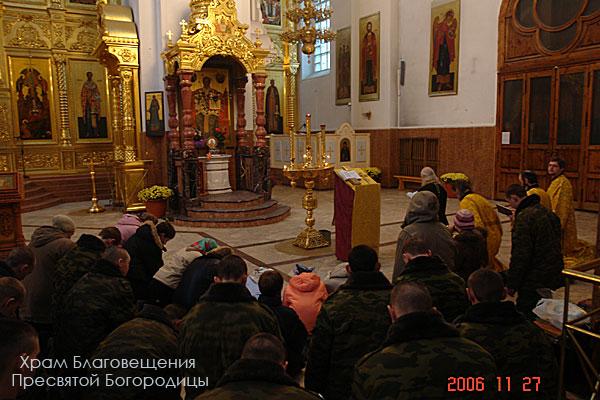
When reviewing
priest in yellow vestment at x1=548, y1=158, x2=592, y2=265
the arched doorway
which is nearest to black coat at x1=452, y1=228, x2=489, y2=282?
priest in yellow vestment at x1=548, y1=158, x2=592, y2=265

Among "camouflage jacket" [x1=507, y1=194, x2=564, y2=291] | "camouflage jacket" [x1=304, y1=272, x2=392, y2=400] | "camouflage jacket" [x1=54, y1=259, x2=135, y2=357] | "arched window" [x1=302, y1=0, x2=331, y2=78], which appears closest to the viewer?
"camouflage jacket" [x1=304, y1=272, x2=392, y2=400]

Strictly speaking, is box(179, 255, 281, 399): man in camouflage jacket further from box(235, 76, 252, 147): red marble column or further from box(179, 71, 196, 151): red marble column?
box(235, 76, 252, 147): red marble column

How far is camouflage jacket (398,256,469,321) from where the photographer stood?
9.51 feet

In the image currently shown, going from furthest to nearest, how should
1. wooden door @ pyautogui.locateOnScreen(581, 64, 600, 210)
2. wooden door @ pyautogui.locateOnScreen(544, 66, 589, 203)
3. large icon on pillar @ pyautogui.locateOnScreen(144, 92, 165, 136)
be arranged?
large icon on pillar @ pyautogui.locateOnScreen(144, 92, 165, 136), wooden door @ pyautogui.locateOnScreen(544, 66, 589, 203), wooden door @ pyautogui.locateOnScreen(581, 64, 600, 210)

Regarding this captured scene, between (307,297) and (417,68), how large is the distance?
12827mm

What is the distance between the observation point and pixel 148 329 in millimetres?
2566

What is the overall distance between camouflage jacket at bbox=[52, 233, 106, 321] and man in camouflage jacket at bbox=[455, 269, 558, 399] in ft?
8.99

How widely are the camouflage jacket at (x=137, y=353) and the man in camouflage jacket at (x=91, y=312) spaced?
1.93 ft

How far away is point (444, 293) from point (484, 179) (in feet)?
36.6

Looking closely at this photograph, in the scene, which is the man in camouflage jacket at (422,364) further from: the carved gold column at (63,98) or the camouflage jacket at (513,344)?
the carved gold column at (63,98)

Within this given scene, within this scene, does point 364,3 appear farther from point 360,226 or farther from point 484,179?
point 360,226

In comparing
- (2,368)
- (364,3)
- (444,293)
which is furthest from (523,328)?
(364,3)

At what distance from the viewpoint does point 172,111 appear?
11.4 meters

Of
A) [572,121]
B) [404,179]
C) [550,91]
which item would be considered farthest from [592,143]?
[404,179]
